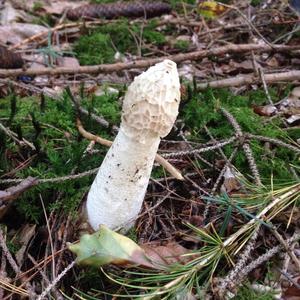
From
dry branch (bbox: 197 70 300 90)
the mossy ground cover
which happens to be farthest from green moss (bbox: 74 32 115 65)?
dry branch (bbox: 197 70 300 90)

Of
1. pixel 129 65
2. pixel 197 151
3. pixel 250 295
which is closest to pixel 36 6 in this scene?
pixel 129 65

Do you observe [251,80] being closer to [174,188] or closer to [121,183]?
[174,188]

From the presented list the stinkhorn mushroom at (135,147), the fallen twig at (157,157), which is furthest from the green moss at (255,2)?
the stinkhorn mushroom at (135,147)

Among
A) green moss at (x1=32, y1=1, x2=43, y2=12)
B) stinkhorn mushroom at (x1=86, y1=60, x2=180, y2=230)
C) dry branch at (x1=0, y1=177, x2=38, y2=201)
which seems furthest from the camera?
green moss at (x1=32, y1=1, x2=43, y2=12)

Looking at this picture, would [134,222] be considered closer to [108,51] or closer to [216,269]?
[216,269]

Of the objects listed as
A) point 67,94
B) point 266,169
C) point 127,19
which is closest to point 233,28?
point 127,19

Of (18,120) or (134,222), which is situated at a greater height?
(18,120)

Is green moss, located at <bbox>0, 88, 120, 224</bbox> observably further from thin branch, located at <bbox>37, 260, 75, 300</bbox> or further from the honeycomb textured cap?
the honeycomb textured cap
